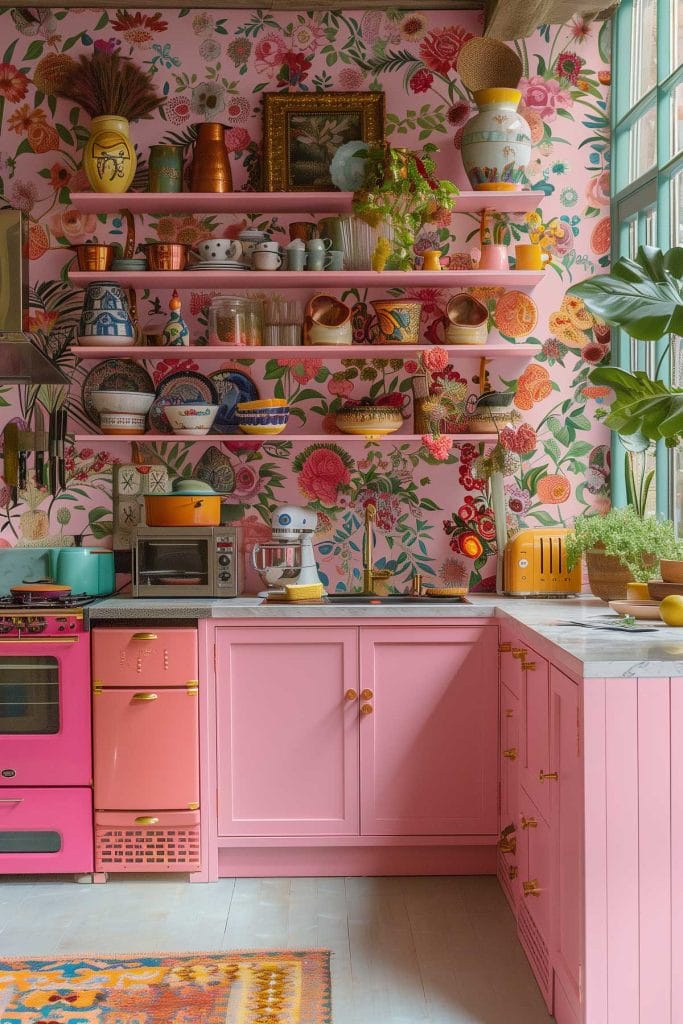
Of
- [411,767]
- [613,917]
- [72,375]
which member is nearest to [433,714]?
[411,767]

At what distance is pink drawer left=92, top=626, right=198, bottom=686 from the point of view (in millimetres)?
3402

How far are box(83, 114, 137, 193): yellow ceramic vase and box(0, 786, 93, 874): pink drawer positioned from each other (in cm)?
211

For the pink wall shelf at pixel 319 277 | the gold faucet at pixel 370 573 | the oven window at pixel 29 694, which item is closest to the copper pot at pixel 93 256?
the pink wall shelf at pixel 319 277

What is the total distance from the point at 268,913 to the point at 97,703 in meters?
0.85

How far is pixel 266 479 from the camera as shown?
13.1 ft

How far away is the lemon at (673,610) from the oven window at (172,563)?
5.21 ft

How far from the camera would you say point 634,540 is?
10.8ft

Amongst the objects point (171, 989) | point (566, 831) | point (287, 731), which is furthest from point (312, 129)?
point (171, 989)

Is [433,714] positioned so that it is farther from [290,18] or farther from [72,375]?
[290,18]

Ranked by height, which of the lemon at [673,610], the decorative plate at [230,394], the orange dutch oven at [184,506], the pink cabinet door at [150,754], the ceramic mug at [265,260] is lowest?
the pink cabinet door at [150,754]

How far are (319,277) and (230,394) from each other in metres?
0.56

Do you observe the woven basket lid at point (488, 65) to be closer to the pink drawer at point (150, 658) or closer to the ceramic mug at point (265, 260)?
the ceramic mug at point (265, 260)

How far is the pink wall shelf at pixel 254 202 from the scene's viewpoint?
3.78 metres

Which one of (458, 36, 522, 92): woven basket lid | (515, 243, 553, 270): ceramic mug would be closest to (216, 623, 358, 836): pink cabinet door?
(515, 243, 553, 270): ceramic mug
